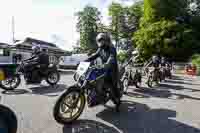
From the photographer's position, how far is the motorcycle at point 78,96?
158 inches

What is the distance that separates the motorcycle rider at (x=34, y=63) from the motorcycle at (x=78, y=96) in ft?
12.8

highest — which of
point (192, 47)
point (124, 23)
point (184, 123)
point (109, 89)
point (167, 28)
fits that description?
point (124, 23)

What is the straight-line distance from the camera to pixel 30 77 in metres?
8.07

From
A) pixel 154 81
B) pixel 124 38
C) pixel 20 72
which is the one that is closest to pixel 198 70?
pixel 154 81

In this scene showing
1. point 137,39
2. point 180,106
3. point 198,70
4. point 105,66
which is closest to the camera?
point 105,66

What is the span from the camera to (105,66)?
4625 mm

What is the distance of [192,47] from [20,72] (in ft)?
73.4

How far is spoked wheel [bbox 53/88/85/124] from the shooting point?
3969 mm

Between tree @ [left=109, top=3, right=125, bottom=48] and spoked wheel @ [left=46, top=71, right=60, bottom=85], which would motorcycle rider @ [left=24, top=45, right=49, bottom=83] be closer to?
spoked wheel @ [left=46, top=71, right=60, bottom=85]

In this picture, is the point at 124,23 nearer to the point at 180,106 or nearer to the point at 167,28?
the point at 167,28

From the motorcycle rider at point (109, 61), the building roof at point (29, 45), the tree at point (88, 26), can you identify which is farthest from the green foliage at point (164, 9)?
the motorcycle rider at point (109, 61)

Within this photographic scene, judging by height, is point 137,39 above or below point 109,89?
above

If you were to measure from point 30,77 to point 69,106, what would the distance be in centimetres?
439

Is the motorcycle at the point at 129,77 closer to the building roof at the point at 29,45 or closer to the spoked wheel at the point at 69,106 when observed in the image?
the spoked wheel at the point at 69,106
